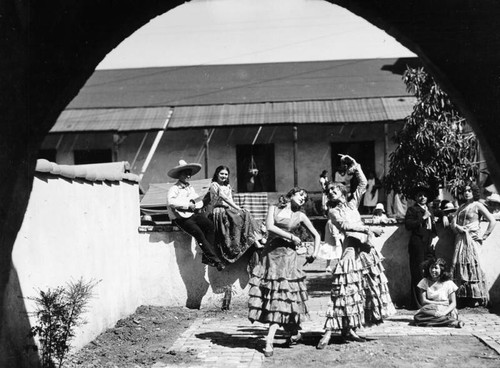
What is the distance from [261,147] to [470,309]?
46.0 ft

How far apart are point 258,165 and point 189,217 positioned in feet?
43.5

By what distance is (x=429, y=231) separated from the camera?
10125 millimetres

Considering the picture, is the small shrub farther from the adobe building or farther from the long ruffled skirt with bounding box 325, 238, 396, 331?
the adobe building

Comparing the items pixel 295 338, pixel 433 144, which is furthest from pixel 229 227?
pixel 433 144

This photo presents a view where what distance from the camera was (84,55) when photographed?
151 inches

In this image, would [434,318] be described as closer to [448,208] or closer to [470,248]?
[470,248]

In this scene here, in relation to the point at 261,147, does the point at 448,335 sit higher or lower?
lower

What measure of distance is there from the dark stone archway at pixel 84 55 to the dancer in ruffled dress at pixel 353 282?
4391 mm

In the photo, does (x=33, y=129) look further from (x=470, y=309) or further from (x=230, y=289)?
(x=470, y=309)

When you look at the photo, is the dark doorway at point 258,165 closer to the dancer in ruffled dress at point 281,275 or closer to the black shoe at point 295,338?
the black shoe at point 295,338

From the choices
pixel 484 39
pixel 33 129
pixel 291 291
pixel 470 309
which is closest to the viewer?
pixel 484 39

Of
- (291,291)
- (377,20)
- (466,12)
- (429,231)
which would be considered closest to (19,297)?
(291,291)

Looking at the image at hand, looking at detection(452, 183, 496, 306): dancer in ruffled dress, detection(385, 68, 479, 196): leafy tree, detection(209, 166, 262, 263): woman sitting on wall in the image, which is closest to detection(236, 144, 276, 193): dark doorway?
detection(385, 68, 479, 196): leafy tree

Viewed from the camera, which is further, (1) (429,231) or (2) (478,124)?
(1) (429,231)
